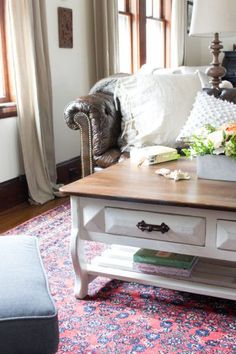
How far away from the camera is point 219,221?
1571mm

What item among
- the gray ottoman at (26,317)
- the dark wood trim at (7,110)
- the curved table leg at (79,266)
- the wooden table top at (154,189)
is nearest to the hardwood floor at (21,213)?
the dark wood trim at (7,110)

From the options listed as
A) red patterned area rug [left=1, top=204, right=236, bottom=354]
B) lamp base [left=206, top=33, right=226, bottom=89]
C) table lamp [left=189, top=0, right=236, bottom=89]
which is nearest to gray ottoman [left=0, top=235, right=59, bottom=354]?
red patterned area rug [left=1, top=204, right=236, bottom=354]

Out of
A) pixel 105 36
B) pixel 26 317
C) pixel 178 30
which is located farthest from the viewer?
pixel 178 30

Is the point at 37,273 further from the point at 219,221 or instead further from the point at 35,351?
the point at 219,221

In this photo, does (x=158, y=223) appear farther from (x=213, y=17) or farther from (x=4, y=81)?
(x=4, y=81)

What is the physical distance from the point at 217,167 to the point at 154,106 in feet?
3.53

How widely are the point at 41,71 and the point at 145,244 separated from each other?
6.69 ft

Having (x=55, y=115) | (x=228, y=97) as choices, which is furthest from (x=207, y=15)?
(x=55, y=115)

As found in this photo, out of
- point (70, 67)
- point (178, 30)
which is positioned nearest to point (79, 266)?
point (70, 67)

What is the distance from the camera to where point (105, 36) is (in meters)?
4.14

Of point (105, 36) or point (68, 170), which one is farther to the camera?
point (105, 36)

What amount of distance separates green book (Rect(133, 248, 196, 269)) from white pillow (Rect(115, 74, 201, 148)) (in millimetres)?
1000

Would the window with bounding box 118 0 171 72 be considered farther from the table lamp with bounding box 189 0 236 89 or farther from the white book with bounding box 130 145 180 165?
the white book with bounding box 130 145 180 165

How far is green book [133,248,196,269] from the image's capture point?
182cm
